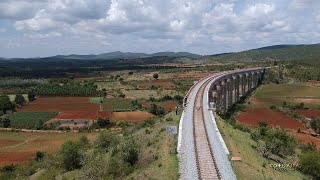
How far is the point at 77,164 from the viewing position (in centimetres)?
4159

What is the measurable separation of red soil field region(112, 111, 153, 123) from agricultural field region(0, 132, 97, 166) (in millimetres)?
16401

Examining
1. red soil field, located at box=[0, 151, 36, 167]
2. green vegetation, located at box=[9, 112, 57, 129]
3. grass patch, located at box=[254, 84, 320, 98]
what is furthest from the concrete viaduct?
green vegetation, located at box=[9, 112, 57, 129]

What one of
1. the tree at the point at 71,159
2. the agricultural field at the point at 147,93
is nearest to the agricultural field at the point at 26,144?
the tree at the point at 71,159

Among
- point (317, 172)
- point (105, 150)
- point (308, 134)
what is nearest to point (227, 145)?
point (317, 172)

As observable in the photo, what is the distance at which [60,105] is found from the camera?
123375 mm

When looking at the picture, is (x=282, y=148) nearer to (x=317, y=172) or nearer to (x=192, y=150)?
(x=317, y=172)

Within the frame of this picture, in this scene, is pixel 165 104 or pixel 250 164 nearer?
pixel 250 164

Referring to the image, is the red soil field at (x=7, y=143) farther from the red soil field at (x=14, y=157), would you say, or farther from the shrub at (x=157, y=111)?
the shrub at (x=157, y=111)

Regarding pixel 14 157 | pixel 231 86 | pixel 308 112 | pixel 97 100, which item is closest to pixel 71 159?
pixel 14 157

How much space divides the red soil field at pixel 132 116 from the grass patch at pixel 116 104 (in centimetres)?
822

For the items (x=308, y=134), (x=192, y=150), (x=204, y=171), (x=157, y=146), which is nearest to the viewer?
(x=204, y=171)

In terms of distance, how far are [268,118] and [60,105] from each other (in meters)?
66.3

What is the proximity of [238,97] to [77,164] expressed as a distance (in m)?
86.3

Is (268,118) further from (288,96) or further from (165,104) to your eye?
(288,96)
